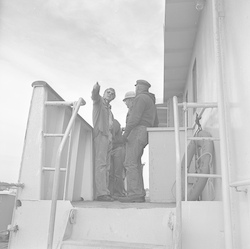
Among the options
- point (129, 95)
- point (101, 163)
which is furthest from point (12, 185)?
point (129, 95)

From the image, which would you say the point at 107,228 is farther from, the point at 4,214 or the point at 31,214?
the point at 4,214

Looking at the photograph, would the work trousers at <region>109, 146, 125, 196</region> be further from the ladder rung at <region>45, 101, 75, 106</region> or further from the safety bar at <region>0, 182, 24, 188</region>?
the safety bar at <region>0, 182, 24, 188</region>

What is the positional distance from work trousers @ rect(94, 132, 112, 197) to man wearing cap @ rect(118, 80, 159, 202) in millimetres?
298

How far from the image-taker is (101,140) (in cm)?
411

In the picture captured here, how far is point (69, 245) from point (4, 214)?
5.44 metres

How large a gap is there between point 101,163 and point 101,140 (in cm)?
35

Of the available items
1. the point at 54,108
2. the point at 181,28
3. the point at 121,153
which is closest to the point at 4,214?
the point at 121,153

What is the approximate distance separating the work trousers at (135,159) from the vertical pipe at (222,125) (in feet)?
5.78

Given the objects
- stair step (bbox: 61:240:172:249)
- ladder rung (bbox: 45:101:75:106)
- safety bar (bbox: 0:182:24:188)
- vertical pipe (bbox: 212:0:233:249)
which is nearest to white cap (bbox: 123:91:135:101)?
ladder rung (bbox: 45:101:75:106)

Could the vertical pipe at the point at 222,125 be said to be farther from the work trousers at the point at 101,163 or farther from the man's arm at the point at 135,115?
the work trousers at the point at 101,163

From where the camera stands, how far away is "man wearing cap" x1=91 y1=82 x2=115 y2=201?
12.8 ft

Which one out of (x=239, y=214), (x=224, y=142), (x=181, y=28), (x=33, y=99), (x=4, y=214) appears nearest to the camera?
(x=239, y=214)

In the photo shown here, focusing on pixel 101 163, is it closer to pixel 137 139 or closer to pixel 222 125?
pixel 137 139

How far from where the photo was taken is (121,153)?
4.84m
